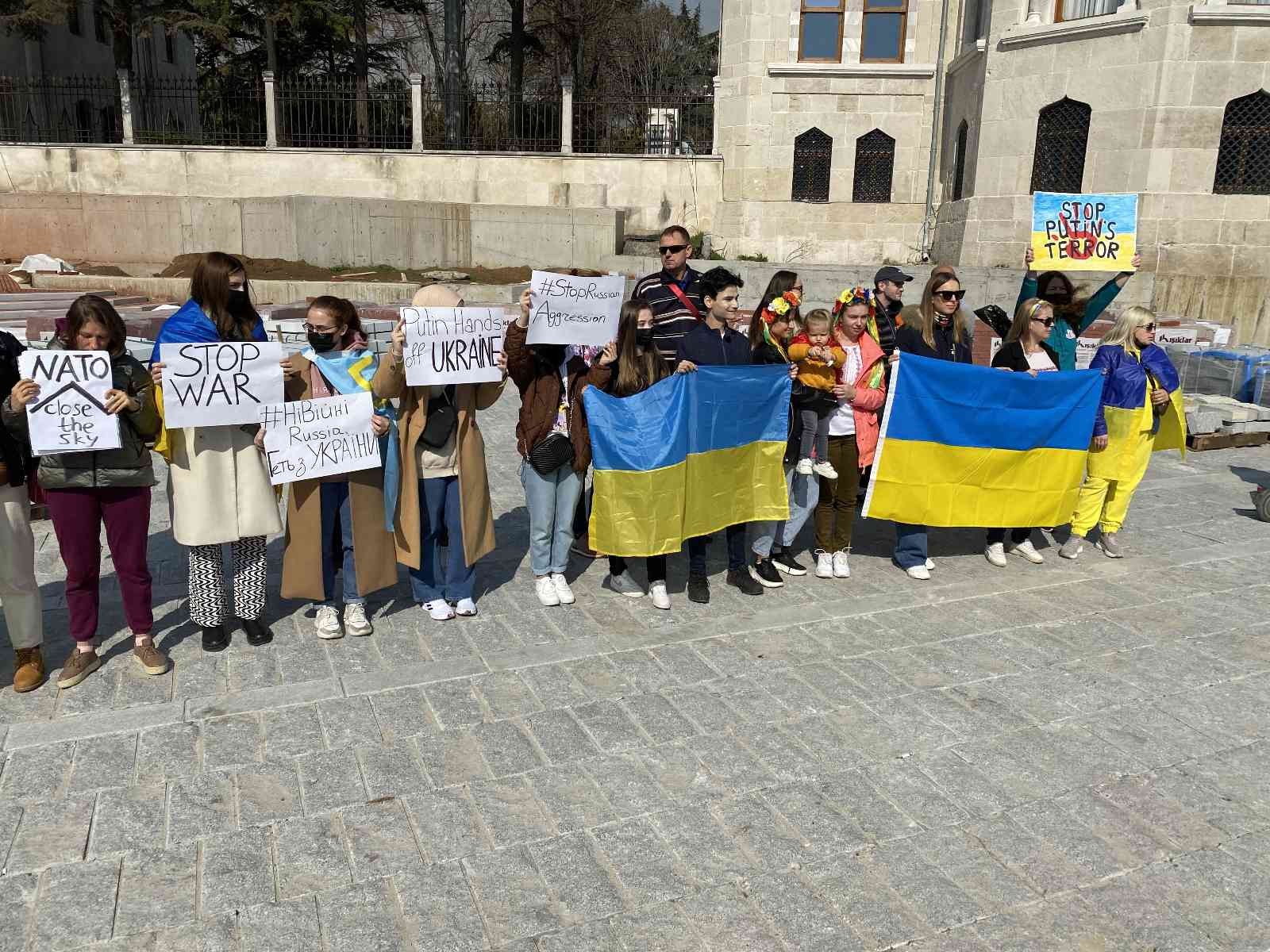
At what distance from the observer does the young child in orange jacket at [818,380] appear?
6.21 m

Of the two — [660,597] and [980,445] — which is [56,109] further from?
[980,445]

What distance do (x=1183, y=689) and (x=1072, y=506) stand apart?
222 cm

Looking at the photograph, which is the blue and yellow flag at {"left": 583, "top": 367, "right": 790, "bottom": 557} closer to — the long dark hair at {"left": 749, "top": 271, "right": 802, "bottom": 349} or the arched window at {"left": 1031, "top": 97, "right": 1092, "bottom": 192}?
the long dark hair at {"left": 749, "top": 271, "right": 802, "bottom": 349}

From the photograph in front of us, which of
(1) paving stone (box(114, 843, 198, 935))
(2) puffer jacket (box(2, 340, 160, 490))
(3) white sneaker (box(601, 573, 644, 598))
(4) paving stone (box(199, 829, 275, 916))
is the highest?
(2) puffer jacket (box(2, 340, 160, 490))

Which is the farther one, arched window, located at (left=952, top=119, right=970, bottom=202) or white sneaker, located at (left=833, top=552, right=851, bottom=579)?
arched window, located at (left=952, top=119, right=970, bottom=202)

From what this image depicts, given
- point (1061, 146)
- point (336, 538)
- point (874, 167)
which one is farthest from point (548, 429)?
point (874, 167)

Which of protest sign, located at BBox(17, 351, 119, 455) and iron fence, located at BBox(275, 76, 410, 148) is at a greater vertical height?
iron fence, located at BBox(275, 76, 410, 148)

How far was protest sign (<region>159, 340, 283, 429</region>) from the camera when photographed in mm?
4723

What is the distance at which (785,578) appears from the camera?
6.60 m

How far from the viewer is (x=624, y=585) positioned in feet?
20.6

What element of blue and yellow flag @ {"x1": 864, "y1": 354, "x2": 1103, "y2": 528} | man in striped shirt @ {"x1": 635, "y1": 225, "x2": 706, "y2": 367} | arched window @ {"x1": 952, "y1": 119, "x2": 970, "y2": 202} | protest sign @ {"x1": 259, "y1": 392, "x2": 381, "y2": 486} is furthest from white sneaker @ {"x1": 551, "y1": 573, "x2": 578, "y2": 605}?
arched window @ {"x1": 952, "y1": 119, "x2": 970, "y2": 202}

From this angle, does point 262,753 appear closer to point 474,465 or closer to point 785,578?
point 474,465

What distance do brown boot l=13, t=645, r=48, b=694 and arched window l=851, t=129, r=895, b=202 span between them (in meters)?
22.8

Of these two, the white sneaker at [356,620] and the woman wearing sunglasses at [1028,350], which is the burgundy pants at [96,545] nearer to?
the white sneaker at [356,620]
